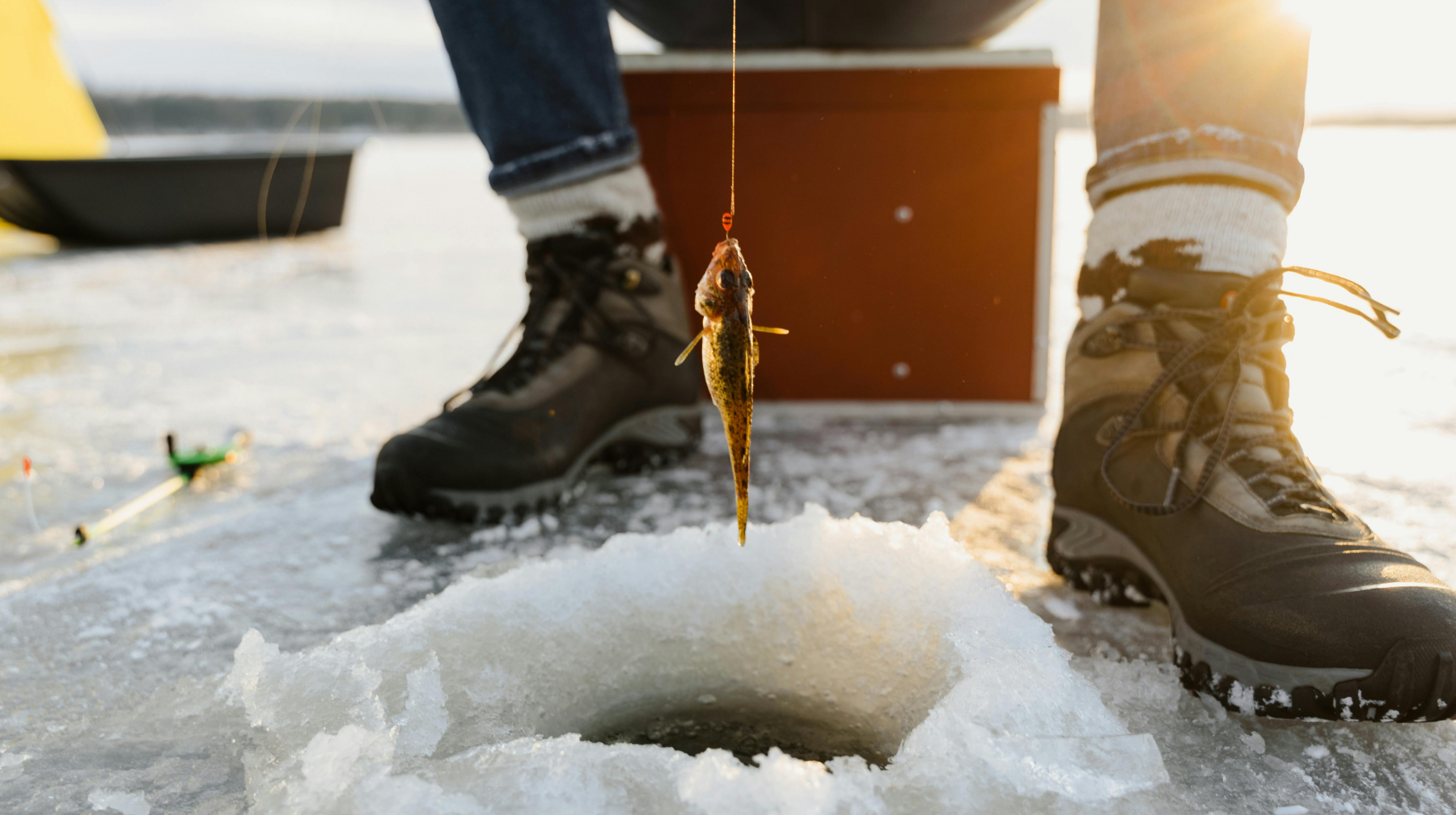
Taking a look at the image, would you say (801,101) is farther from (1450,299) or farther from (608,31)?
Result: (1450,299)

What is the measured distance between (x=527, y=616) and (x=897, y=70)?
4.49 feet

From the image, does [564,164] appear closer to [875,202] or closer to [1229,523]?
[875,202]

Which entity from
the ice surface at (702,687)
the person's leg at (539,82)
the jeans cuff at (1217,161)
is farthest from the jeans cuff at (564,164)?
the jeans cuff at (1217,161)

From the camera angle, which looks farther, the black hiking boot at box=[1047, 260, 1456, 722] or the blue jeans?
the blue jeans

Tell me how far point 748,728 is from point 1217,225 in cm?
78

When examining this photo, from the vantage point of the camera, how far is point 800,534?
1029 millimetres

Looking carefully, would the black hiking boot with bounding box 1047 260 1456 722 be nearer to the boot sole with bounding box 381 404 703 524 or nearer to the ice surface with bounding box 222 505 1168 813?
the ice surface with bounding box 222 505 1168 813

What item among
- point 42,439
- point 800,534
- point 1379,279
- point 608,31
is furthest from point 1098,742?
point 1379,279

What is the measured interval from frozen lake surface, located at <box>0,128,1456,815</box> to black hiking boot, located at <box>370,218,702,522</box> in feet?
0.21

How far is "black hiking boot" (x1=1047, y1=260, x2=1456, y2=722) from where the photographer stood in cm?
80

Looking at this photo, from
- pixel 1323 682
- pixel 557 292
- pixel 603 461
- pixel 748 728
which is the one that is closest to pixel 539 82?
pixel 557 292

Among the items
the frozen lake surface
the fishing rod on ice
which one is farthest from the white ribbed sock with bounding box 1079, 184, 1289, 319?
the fishing rod on ice

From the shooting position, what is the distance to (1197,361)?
1050 millimetres

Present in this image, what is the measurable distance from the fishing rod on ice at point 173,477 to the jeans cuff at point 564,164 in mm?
724
